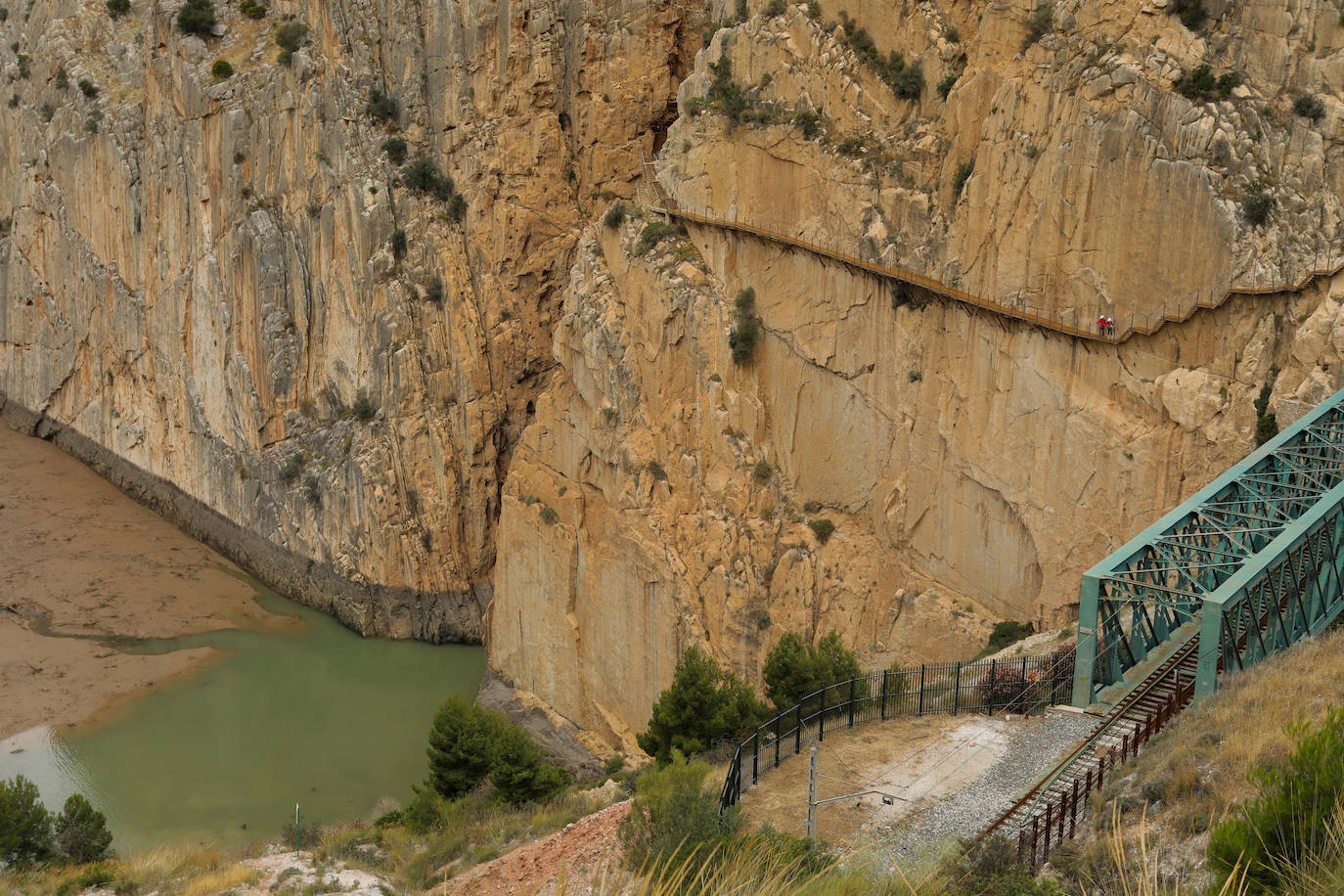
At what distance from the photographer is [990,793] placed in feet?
49.9

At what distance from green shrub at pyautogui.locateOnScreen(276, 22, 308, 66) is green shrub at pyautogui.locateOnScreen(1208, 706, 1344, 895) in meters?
38.5

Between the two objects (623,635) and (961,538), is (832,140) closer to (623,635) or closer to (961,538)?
(961,538)

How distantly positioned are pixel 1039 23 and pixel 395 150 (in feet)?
70.5

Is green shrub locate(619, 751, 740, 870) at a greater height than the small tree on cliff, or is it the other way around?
green shrub locate(619, 751, 740, 870)

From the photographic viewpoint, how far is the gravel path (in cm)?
1416

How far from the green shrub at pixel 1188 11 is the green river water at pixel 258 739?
24302 mm

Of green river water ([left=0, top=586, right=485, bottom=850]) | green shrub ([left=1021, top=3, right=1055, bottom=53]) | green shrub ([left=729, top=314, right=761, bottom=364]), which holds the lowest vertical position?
green river water ([left=0, top=586, right=485, bottom=850])

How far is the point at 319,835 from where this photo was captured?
24.6 meters

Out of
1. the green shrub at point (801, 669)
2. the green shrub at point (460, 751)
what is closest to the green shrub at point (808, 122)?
the green shrub at point (801, 669)

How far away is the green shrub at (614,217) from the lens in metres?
32.3

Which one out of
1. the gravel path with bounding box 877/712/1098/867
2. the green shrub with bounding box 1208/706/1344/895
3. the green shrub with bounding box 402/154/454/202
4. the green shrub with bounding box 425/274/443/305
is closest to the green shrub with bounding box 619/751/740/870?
the gravel path with bounding box 877/712/1098/867

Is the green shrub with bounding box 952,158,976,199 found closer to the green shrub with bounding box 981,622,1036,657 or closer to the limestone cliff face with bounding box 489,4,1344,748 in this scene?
the limestone cliff face with bounding box 489,4,1344,748

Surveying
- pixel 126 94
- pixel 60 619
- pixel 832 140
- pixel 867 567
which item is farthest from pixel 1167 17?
pixel 126 94

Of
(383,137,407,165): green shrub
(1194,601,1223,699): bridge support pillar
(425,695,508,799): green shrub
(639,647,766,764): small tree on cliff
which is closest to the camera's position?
(1194,601,1223,699): bridge support pillar
